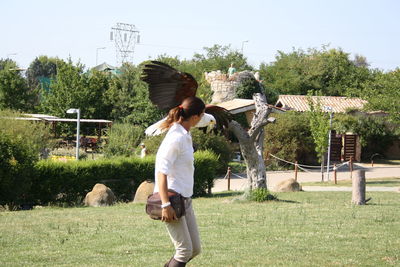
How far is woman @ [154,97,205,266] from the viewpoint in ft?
16.6

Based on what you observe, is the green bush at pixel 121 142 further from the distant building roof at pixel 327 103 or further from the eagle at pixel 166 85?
the eagle at pixel 166 85

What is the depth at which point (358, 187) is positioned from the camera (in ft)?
51.1

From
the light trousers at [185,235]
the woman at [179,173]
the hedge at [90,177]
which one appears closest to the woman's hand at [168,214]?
the woman at [179,173]

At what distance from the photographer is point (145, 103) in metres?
44.8

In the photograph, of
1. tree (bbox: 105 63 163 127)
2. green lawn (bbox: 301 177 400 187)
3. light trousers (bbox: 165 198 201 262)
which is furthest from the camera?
tree (bbox: 105 63 163 127)

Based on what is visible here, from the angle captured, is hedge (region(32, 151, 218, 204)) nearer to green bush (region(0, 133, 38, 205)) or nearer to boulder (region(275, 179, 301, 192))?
green bush (region(0, 133, 38, 205))

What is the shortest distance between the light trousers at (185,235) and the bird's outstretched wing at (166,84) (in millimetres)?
1547

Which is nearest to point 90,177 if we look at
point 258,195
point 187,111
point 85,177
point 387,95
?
point 85,177

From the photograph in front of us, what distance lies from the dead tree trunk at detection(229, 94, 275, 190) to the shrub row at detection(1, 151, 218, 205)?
548 centimetres

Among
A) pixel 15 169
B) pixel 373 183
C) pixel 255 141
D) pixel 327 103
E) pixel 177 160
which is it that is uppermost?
pixel 327 103

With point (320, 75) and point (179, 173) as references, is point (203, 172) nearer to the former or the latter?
point (179, 173)

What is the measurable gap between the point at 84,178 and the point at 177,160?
14708mm

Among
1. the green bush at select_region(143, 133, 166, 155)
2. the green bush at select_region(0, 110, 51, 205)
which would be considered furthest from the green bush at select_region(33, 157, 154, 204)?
the green bush at select_region(143, 133, 166, 155)

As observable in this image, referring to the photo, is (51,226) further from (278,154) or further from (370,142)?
(370,142)
